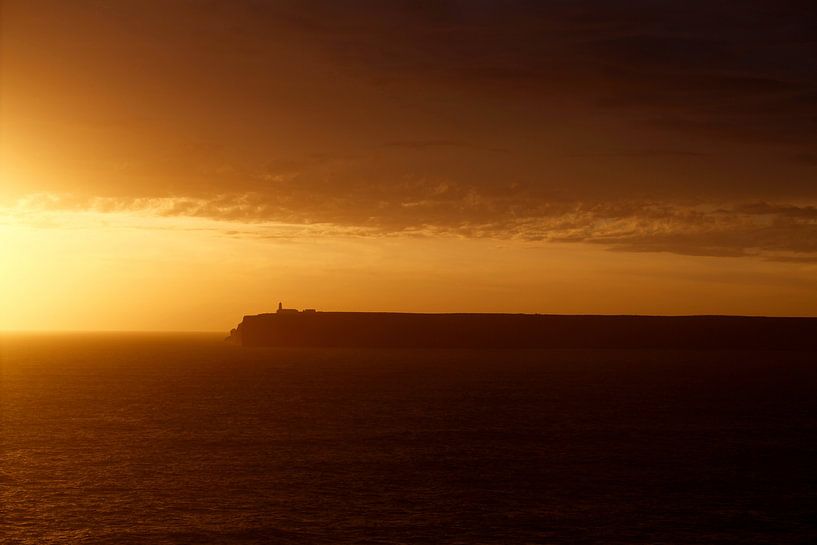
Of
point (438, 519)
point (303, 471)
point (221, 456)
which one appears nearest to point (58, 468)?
point (221, 456)

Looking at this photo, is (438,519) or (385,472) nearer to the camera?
Result: (438,519)

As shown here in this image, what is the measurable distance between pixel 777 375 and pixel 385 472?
121 metres

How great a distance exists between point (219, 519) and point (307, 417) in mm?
40552

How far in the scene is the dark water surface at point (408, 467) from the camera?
4031cm

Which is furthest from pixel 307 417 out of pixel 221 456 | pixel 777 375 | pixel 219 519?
pixel 777 375

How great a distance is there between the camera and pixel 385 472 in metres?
52.7

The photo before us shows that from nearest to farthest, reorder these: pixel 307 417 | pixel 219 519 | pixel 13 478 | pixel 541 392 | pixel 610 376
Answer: pixel 219 519
pixel 13 478
pixel 307 417
pixel 541 392
pixel 610 376

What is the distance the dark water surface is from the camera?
4031 cm

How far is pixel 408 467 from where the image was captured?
179 ft

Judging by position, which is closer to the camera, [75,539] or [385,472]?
[75,539]

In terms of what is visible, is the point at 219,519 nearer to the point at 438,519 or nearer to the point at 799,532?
the point at 438,519

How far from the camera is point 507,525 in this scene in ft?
133

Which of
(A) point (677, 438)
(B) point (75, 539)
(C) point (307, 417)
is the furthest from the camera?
(C) point (307, 417)

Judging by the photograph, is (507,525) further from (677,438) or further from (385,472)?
(677,438)
